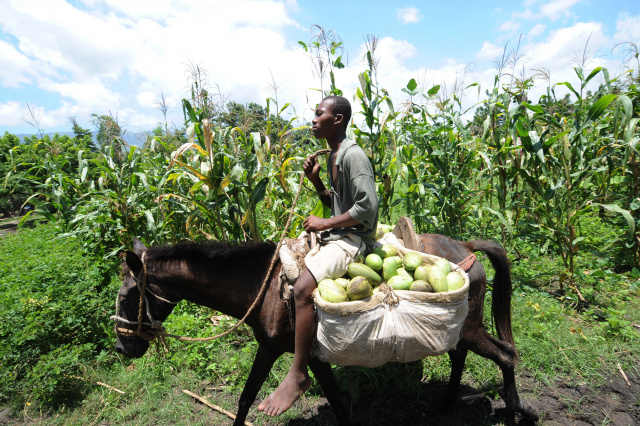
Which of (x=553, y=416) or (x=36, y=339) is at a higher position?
(x=36, y=339)

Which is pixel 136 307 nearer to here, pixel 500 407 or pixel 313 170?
pixel 313 170

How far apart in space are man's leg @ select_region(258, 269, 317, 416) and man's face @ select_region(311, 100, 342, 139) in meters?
1.04

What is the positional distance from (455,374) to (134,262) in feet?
9.84

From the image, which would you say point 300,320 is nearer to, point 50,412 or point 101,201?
point 50,412

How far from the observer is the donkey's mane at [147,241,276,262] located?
2.57 m

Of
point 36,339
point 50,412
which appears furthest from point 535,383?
point 36,339

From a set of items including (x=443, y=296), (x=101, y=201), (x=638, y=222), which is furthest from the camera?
(x=101, y=201)

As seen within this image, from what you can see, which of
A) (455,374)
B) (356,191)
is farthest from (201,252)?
(455,374)

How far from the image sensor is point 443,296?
232 centimetres

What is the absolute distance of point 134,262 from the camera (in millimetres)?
2477

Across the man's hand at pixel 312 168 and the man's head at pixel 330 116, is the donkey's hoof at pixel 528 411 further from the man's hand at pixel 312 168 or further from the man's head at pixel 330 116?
the man's head at pixel 330 116

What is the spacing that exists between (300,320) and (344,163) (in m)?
1.15

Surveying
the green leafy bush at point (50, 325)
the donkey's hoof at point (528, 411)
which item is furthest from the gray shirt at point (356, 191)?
the green leafy bush at point (50, 325)

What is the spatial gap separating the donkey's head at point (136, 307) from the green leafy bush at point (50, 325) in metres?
1.30
